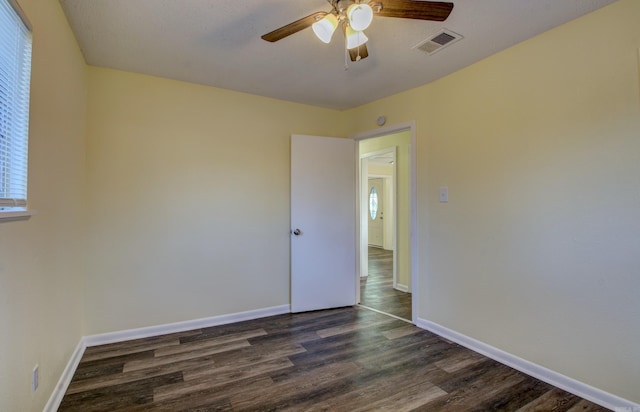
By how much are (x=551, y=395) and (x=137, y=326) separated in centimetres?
326

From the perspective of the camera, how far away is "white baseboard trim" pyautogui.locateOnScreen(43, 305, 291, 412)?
1.96m

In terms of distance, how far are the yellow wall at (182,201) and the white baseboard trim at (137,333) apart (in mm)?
58

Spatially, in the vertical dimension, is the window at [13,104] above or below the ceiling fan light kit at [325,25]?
below

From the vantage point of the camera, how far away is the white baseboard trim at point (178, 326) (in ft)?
8.96

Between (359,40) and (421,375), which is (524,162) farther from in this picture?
(421,375)

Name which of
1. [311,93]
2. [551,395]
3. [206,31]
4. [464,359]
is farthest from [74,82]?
[551,395]

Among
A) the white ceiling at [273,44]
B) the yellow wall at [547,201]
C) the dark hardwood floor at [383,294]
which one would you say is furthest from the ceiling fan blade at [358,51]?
the dark hardwood floor at [383,294]

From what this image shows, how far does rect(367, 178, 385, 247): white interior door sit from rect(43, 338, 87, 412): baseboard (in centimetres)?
779

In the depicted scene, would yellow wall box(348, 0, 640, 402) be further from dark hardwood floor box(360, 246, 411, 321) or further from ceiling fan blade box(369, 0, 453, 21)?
ceiling fan blade box(369, 0, 453, 21)

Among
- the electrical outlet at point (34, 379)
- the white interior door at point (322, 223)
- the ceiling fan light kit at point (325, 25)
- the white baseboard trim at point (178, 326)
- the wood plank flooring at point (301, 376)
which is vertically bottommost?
the wood plank flooring at point (301, 376)

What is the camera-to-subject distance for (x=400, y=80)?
3031 mm

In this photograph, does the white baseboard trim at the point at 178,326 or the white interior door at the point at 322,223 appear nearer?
the white baseboard trim at the point at 178,326

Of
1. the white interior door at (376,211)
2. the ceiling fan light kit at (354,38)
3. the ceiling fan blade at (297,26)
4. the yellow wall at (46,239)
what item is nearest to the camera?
the yellow wall at (46,239)

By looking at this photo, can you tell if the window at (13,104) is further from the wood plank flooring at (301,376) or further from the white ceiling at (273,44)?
the wood plank flooring at (301,376)
